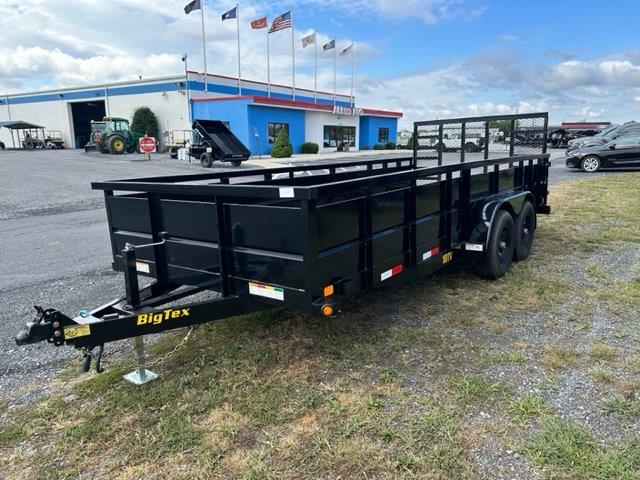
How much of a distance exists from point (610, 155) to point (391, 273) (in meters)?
17.6

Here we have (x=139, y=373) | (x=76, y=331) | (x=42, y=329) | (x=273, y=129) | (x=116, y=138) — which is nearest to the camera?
(x=42, y=329)

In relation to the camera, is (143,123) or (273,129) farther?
(143,123)

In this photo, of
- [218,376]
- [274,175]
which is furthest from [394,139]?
[218,376]

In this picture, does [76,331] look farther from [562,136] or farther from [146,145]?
[562,136]

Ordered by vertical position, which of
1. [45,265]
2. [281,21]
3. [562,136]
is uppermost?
[281,21]

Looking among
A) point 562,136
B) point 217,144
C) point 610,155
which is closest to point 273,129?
point 217,144

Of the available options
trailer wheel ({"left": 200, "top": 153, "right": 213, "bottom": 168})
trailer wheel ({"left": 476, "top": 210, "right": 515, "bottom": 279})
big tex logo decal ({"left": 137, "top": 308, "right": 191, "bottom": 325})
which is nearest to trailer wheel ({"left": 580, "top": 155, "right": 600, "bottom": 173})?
trailer wheel ({"left": 476, "top": 210, "right": 515, "bottom": 279})

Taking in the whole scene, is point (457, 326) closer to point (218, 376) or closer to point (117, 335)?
point (218, 376)

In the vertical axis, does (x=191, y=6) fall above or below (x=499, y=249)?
above

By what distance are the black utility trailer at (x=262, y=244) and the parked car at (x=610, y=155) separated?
52.7ft

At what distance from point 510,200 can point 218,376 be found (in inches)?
142

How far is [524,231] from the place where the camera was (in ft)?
19.2

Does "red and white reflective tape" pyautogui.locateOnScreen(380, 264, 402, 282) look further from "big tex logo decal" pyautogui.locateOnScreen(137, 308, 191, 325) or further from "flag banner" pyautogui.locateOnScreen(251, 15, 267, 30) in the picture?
"flag banner" pyautogui.locateOnScreen(251, 15, 267, 30)

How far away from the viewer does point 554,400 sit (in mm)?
2914
